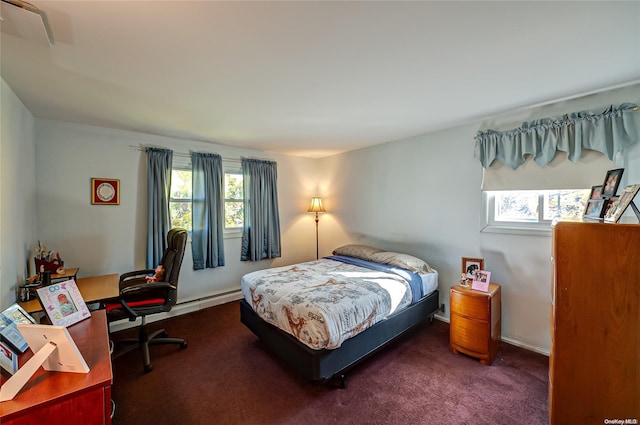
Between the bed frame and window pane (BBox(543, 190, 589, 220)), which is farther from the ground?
window pane (BBox(543, 190, 589, 220))

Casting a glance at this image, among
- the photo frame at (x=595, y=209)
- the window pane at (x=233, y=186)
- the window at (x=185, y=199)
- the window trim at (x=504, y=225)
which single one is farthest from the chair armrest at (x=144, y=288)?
the photo frame at (x=595, y=209)

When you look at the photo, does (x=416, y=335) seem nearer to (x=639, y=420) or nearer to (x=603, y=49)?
(x=639, y=420)

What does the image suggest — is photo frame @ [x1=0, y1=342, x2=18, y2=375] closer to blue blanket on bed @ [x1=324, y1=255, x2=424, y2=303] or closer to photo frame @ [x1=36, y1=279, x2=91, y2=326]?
photo frame @ [x1=36, y1=279, x2=91, y2=326]

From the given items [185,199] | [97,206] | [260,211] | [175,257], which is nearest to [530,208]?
[260,211]

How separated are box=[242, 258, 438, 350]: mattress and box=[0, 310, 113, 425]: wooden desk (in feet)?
3.92

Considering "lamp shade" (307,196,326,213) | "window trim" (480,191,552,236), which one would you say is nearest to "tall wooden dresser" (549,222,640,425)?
"window trim" (480,191,552,236)

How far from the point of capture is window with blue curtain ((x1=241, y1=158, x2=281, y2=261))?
4.03 meters

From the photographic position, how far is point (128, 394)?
1991 millimetres

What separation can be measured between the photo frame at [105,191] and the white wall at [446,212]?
3091mm

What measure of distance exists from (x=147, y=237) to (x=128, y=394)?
1.72 meters

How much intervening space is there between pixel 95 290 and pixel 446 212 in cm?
367

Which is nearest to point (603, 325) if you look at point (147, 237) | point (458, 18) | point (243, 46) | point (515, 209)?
point (515, 209)

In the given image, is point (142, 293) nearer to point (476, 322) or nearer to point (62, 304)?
point (62, 304)

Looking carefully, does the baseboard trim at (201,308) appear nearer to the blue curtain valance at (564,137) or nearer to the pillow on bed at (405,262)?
the pillow on bed at (405,262)
